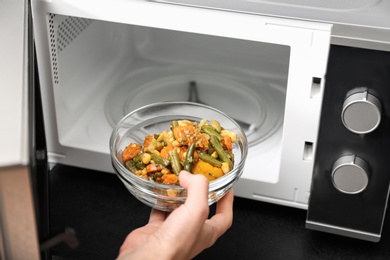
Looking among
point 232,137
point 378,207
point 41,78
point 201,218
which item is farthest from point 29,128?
point 378,207

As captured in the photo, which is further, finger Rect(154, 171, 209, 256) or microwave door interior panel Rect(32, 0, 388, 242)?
microwave door interior panel Rect(32, 0, 388, 242)

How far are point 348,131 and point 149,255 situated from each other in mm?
386

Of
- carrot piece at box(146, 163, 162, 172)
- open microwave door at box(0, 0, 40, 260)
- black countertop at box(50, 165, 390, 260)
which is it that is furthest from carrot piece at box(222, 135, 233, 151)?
open microwave door at box(0, 0, 40, 260)

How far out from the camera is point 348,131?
91 cm

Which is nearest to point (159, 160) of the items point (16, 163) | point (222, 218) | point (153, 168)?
point (153, 168)

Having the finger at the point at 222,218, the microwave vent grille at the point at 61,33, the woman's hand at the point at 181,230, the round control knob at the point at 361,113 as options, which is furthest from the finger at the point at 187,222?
the microwave vent grille at the point at 61,33

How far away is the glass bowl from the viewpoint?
819 millimetres

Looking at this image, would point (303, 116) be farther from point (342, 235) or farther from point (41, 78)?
point (41, 78)

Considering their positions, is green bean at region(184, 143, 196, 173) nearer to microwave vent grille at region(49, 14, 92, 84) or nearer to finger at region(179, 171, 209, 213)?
finger at region(179, 171, 209, 213)

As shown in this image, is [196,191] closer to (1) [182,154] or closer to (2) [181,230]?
(2) [181,230]

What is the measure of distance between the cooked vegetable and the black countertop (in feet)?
0.68

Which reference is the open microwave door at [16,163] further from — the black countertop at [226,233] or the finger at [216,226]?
the black countertop at [226,233]

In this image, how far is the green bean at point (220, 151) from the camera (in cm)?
85

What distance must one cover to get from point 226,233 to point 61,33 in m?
0.44
